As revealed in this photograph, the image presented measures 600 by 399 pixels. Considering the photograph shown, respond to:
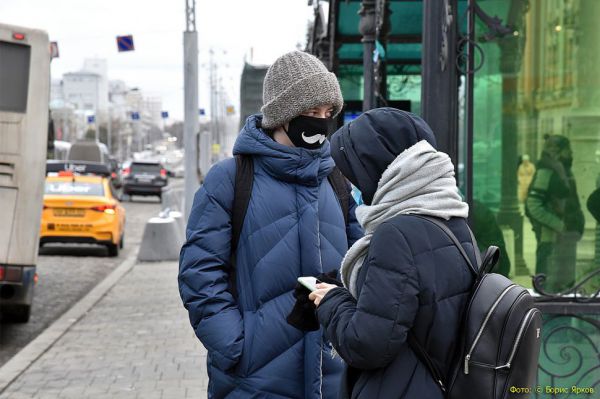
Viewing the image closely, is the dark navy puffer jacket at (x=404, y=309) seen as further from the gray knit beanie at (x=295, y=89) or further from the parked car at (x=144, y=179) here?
the parked car at (x=144, y=179)

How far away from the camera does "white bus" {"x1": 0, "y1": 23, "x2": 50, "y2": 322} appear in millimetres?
9914

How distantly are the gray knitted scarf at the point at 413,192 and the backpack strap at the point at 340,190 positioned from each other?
103 cm

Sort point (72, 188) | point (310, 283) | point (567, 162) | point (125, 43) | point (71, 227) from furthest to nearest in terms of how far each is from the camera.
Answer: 1. point (125, 43)
2. point (72, 188)
3. point (71, 227)
4. point (567, 162)
5. point (310, 283)

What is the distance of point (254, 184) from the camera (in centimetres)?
355

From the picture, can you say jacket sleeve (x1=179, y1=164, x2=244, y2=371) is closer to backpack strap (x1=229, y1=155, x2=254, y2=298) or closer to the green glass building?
backpack strap (x1=229, y1=155, x2=254, y2=298)

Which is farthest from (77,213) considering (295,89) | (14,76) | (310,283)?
(310,283)

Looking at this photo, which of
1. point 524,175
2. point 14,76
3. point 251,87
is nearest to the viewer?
point 524,175

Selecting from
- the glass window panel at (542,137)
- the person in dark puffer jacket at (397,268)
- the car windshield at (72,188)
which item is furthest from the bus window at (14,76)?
the car windshield at (72,188)

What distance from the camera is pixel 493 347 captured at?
2.56m

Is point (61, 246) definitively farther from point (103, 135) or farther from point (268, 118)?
point (103, 135)

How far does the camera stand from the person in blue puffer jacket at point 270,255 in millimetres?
3438

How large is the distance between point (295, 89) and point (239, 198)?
0.42m

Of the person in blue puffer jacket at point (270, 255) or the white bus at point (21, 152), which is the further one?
the white bus at point (21, 152)

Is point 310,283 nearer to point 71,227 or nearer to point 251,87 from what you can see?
point 71,227
